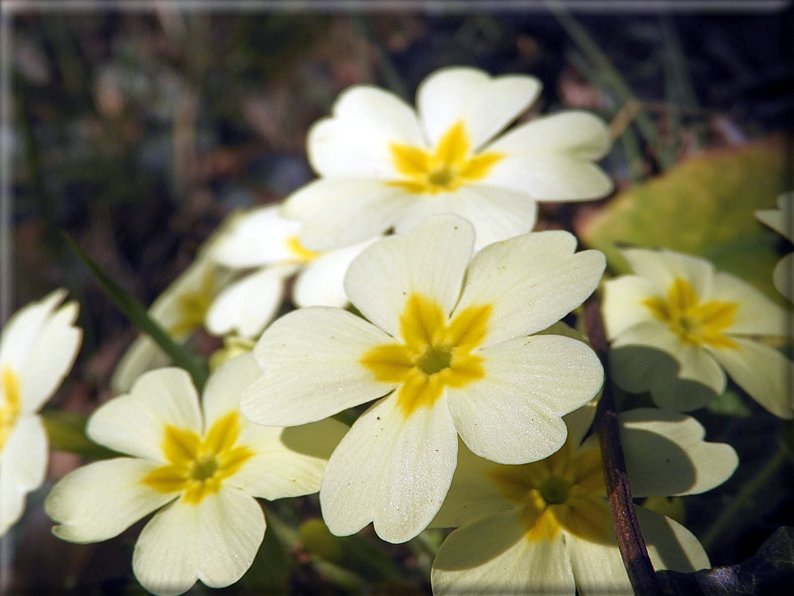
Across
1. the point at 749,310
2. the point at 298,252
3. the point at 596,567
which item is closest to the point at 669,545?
the point at 596,567

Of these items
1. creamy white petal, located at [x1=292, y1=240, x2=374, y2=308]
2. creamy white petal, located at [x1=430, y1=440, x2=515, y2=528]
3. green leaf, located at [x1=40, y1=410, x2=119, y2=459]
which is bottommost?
creamy white petal, located at [x1=430, y1=440, x2=515, y2=528]

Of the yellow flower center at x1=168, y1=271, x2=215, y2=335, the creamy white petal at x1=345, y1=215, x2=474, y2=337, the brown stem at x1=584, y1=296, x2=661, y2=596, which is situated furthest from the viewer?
the yellow flower center at x1=168, y1=271, x2=215, y2=335

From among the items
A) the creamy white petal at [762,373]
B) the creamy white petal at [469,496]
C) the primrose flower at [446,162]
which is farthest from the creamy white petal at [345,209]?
the creamy white petal at [762,373]

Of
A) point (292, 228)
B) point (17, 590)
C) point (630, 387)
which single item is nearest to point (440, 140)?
point (292, 228)

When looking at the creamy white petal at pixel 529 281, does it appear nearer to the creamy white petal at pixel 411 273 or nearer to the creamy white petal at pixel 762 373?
the creamy white petal at pixel 411 273

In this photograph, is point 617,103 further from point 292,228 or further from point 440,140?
point 292,228

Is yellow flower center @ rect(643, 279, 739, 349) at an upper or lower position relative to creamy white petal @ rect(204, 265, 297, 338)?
lower

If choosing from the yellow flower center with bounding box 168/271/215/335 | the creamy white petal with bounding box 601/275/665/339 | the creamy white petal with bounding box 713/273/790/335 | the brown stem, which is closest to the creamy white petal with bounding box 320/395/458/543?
the brown stem

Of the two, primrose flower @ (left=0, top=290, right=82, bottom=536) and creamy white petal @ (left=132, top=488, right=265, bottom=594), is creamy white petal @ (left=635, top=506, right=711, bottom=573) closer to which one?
creamy white petal @ (left=132, top=488, right=265, bottom=594)
